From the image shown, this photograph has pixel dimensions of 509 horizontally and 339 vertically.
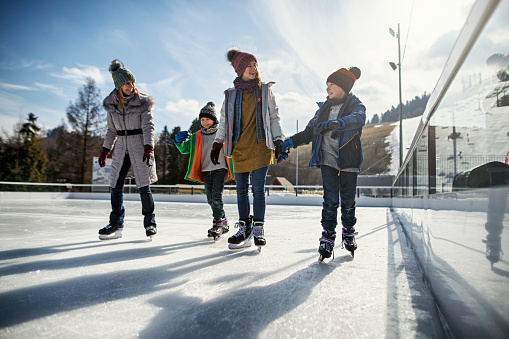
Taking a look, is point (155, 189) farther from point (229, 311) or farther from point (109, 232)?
point (229, 311)

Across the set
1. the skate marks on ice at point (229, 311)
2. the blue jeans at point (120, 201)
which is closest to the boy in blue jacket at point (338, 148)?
the skate marks on ice at point (229, 311)

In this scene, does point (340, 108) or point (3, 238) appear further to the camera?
point (3, 238)

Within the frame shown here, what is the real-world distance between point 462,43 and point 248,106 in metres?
1.85

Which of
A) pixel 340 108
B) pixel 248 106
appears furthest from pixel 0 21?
pixel 340 108

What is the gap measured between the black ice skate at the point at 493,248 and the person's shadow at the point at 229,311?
703 mm

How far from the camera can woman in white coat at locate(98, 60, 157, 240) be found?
300cm

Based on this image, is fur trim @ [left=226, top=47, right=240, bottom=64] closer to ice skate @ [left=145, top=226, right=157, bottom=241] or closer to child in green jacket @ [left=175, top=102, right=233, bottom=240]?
child in green jacket @ [left=175, top=102, right=233, bottom=240]

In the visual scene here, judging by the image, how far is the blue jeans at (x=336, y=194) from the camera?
7.57 feet

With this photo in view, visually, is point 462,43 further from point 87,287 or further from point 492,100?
point 87,287

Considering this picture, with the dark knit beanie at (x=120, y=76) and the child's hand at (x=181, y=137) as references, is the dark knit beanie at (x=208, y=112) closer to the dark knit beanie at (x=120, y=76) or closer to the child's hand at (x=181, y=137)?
the child's hand at (x=181, y=137)

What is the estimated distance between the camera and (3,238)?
2.92m

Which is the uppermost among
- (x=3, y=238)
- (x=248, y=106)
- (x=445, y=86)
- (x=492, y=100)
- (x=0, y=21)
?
(x=0, y=21)

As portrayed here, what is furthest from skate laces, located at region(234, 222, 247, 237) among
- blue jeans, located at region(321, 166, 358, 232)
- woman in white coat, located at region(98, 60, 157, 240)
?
woman in white coat, located at region(98, 60, 157, 240)

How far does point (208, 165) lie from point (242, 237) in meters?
1.02
